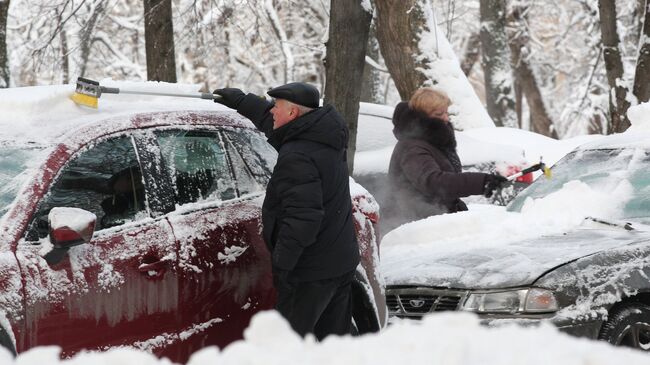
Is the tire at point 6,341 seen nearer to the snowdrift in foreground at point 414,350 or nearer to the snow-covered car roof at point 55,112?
the snow-covered car roof at point 55,112

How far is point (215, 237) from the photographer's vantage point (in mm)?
4441

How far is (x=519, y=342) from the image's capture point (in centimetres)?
232

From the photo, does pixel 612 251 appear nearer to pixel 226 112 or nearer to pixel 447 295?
pixel 447 295

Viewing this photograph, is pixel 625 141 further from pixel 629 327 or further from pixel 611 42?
pixel 611 42

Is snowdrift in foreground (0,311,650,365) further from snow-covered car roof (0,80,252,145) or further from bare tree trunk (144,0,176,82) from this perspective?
bare tree trunk (144,0,176,82)

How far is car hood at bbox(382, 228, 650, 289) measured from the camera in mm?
5039

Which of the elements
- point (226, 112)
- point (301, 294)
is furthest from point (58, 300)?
point (226, 112)

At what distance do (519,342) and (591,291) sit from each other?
107 inches

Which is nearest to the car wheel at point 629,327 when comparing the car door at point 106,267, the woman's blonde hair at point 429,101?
the car door at point 106,267

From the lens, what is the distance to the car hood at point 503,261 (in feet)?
16.5

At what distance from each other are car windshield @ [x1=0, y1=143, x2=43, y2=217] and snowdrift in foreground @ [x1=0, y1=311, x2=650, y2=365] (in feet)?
4.96

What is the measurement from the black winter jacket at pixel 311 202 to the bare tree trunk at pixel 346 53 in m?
3.30

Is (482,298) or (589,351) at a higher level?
(589,351)

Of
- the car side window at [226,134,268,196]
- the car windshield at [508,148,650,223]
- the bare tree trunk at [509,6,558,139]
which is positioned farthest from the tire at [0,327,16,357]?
the bare tree trunk at [509,6,558,139]
